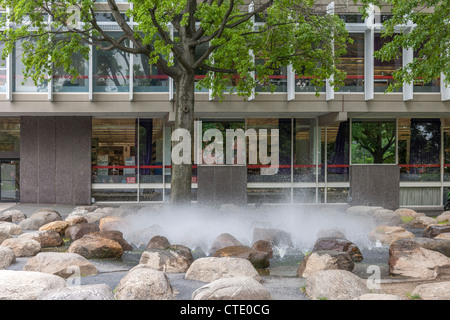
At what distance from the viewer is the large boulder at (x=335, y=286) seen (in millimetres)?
5677

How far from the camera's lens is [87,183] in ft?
63.2

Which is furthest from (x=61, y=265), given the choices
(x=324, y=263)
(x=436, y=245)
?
(x=436, y=245)

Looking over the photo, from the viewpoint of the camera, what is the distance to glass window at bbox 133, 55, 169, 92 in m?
18.2

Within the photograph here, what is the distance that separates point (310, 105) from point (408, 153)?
5.57 m

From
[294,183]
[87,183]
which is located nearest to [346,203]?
[294,183]

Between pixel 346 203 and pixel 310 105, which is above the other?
pixel 310 105

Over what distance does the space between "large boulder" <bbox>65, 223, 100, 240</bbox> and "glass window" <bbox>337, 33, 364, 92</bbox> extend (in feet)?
39.3

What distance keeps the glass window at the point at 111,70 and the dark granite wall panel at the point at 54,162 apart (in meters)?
2.51

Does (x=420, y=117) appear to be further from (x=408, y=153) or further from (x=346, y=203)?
(x=346, y=203)

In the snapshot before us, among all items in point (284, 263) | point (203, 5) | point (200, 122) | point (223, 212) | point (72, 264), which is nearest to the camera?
point (72, 264)

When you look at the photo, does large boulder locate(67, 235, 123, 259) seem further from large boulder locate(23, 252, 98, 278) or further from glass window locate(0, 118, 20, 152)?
glass window locate(0, 118, 20, 152)

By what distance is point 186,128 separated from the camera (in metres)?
12.0

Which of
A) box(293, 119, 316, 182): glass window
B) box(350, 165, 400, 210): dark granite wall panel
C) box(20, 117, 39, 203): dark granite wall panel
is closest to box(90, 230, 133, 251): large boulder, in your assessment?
box(20, 117, 39, 203): dark granite wall panel

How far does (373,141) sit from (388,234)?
33.6 feet
